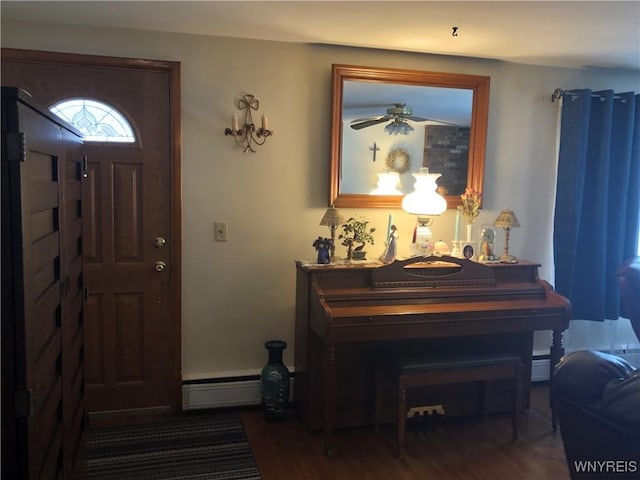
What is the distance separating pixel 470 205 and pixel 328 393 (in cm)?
143

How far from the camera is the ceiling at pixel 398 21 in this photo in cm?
254

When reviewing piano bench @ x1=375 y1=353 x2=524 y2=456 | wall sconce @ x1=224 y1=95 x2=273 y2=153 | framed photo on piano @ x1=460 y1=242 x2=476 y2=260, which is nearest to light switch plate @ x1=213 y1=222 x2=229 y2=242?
wall sconce @ x1=224 y1=95 x2=273 y2=153

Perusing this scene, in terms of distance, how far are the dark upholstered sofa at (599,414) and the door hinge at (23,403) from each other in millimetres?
1410

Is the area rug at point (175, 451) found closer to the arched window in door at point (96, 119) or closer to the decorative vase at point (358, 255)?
the decorative vase at point (358, 255)

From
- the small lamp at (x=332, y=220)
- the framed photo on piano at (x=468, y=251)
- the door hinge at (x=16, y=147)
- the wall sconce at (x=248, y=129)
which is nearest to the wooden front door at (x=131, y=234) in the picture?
the wall sconce at (x=248, y=129)

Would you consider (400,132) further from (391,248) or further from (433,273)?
(433,273)

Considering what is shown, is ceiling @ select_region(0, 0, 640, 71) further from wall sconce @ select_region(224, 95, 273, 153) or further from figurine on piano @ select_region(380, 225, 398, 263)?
figurine on piano @ select_region(380, 225, 398, 263)

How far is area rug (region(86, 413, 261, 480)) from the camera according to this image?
2.62m

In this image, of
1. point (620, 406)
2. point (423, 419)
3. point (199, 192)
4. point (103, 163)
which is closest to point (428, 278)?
point (423, 419)

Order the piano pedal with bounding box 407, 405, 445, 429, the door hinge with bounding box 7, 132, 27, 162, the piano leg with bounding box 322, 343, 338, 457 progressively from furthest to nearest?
the piano pedal with bounding box 407, 405, 445, 429 → the piano leg with bounding box 322, 343, 338, 457 → the door hinge with bounding box 7, 132, 27, 162

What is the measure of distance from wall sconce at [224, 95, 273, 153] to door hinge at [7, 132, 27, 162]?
1.90 meters

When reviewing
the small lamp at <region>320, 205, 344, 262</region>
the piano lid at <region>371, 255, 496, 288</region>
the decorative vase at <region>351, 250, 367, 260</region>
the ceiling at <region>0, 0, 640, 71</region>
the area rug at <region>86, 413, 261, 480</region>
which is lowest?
the area rug at <region>86, 413, 261, 480</region>

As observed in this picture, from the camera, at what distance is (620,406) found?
142 centimetres

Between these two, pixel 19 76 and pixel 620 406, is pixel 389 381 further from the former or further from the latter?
pixel 19 76
